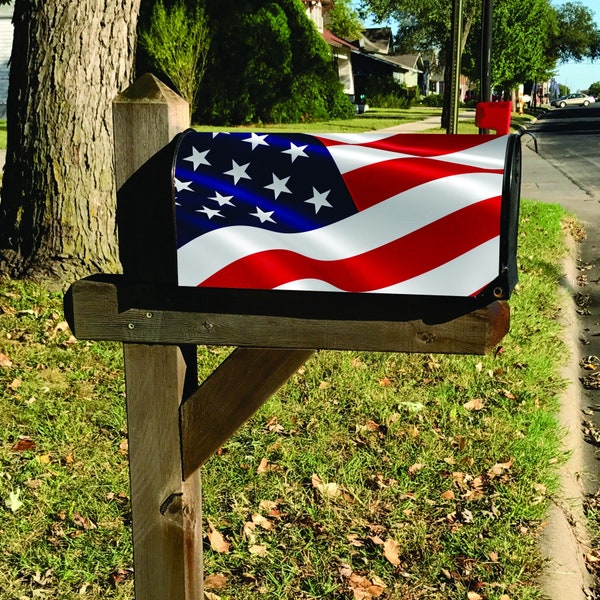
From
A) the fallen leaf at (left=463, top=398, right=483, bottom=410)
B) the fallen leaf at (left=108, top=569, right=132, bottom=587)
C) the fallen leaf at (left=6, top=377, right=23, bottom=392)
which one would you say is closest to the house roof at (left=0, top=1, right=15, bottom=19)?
the fallen leaf at (left=6, top=377, right=23, bottom=392)

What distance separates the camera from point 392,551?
3348 millimetres

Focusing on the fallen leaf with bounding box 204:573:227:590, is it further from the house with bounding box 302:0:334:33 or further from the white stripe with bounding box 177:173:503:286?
the house with bounding box 302:0:334:33

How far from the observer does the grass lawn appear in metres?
3.21

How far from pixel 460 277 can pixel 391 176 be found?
0.84 feet

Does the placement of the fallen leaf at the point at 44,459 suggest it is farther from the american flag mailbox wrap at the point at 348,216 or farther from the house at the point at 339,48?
the house at the point at 339,48

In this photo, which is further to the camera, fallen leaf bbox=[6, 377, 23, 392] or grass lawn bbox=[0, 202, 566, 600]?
fallen leaf bbox=[6, 377, 23, 392]

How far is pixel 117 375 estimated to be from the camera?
5016 mm

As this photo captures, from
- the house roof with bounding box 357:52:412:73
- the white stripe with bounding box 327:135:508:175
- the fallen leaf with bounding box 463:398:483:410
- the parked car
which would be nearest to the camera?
the white stripe with bounding box 327:135:508:175

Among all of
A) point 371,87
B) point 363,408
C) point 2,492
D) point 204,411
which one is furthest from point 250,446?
point 371,87

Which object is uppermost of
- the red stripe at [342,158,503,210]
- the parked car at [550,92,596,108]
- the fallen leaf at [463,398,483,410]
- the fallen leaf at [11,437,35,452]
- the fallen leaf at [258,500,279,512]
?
the parked car at [550,92,596,108]

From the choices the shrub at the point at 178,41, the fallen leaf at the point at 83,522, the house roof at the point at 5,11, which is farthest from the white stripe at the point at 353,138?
the house roof at the point at 5,11

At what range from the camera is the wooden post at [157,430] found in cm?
190

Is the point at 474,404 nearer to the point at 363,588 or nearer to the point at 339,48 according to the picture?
the point at 363,588

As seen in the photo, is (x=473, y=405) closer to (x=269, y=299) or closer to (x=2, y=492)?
(x=2, y=492)
